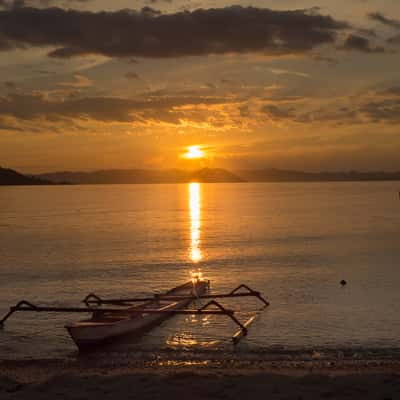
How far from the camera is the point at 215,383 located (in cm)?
1216

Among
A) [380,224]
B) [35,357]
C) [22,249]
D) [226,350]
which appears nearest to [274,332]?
[226,350]

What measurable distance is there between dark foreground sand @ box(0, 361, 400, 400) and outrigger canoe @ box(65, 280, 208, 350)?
6.79 feet

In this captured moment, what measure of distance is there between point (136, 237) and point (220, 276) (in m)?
27.3

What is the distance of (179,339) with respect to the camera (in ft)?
59.9

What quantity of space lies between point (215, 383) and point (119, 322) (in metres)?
6.15

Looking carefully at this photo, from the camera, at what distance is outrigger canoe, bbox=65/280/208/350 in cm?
1623

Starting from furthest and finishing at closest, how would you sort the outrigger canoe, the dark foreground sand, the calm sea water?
the calm sea water
the outrigger canoe
the dark foreground sand

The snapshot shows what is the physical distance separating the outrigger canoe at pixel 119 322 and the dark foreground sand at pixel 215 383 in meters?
2.07

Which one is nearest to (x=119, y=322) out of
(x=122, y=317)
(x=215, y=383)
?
(x=122, y=317)

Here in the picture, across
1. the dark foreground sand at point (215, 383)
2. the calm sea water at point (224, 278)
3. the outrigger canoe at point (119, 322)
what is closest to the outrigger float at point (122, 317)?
the outrigger canoe at point (119, 322)

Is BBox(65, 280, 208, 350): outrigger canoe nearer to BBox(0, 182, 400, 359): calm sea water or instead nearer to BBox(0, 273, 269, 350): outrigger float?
BBox(0, 273, 269, 350): outrigger float

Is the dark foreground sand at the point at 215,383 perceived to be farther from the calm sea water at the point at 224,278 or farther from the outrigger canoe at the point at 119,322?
the calm sea water at the point at 224,278

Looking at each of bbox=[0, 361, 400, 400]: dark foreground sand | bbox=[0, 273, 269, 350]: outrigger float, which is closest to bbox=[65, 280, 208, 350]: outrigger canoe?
bbox=[0, 273, 269, 350]: outrigger float

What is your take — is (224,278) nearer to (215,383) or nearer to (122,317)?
(122,317)
